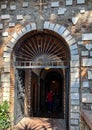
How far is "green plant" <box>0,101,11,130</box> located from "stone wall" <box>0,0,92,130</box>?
0.43 m

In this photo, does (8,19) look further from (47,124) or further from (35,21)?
(47,124)

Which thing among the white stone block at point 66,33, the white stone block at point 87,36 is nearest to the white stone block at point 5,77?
the white stone block at point 66,33

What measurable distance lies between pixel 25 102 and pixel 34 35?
3.13 m

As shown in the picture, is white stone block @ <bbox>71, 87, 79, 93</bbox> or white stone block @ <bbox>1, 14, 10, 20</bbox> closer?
white stone block @ <bbox>71, 87, 79, 93</bbox>

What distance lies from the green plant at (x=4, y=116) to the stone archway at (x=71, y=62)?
0.39 metres

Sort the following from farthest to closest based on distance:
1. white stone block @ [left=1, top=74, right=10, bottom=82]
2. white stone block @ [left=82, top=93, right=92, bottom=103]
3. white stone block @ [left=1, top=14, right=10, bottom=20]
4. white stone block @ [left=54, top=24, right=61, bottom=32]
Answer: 1. white stone block @ [left=1, top=14, right=10, bottom=20]
2. white stone block @ [left=1, top=74, right=10, bottom=82]
3. white stone block @ [left=54, top=24, right=61, bottom=32]
4. white stone block @ [left=82, top=93, right=92, bottom=103]

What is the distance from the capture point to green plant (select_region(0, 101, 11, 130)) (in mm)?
6468

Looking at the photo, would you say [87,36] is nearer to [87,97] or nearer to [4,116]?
[87,97]

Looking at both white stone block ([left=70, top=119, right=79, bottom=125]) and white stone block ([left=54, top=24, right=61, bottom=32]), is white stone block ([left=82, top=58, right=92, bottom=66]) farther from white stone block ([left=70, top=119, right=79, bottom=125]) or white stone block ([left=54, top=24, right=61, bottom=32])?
white stone block ([left=70, top=119, right=79, bottom=125])

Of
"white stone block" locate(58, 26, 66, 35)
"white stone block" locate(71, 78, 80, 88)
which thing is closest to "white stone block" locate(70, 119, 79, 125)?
"white stone block" locate(71, 78, 80, 88)

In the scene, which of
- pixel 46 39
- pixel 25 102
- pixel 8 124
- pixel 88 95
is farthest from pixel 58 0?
pixel 25 102

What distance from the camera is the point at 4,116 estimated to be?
6582mm

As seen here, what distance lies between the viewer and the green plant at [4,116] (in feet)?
21.2

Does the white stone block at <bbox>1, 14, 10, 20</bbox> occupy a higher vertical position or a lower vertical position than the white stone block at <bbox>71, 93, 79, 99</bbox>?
higher
